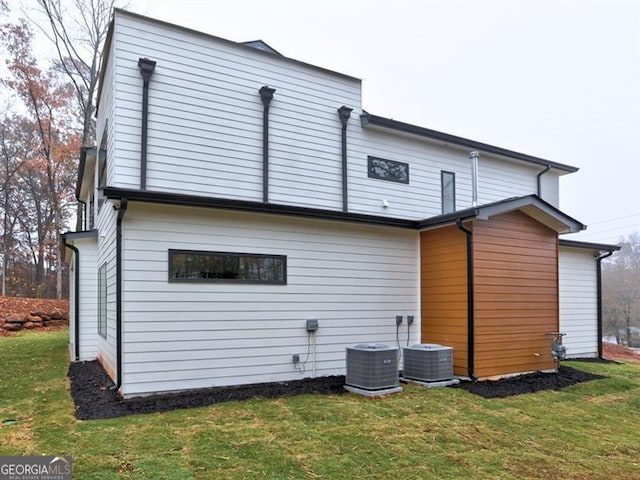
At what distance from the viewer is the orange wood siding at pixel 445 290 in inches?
280

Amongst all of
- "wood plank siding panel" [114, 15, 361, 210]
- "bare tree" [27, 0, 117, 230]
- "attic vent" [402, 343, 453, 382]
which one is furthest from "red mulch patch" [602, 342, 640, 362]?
"bare tree" [27, 0, 117, 230]

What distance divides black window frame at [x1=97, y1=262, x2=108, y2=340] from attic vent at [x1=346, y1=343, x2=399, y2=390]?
4.34 meters

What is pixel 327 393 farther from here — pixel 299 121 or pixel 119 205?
pixel 299 121

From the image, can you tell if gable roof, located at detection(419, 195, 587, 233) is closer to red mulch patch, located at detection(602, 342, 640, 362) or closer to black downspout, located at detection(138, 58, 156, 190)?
black downspout, located at detection(138, 58, 156, 190)

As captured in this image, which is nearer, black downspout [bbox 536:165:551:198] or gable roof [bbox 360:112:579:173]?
gable roof [bbox 360:112:579:173]

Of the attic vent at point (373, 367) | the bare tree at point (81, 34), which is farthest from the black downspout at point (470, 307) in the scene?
the bare tree at point (81, 34)

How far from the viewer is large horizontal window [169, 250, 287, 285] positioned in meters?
5.88

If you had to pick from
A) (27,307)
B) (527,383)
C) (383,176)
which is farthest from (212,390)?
(27,307)

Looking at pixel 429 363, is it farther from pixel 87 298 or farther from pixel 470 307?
pixel 87 298

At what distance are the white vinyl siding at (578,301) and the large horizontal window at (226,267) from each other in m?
7.40

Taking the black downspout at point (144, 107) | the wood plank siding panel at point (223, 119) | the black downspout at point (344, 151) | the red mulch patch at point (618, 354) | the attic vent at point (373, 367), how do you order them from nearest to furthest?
the attic vent at point (373, 367), the black downspout at point (144, 107), the wood plank siding panel at point (223, 119), the black downspout at point (344, 151), the red mulch patch at point (618, 354)

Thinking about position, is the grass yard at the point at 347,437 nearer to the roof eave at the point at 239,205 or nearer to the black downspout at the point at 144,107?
the roof eave at the point at 239,205

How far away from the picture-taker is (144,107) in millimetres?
6656

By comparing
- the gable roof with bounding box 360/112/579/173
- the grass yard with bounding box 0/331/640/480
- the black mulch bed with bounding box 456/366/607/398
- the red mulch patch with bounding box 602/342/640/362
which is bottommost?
the red mulch patch with bounding box 602/342/640/362
